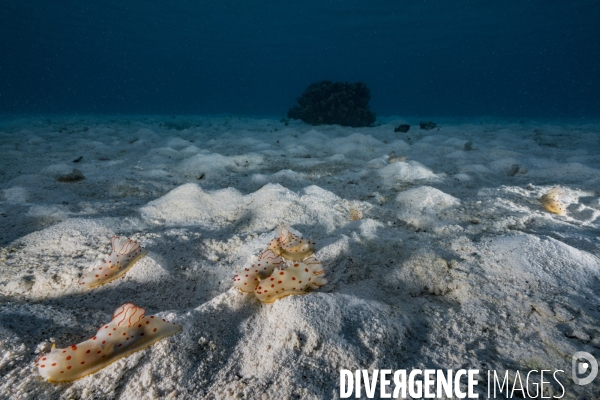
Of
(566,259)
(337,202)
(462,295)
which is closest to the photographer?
(462,295)

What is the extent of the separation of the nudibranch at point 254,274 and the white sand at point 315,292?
83mm

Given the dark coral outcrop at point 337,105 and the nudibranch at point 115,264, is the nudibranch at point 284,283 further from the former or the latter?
the dark coral outcrop at point 337,105

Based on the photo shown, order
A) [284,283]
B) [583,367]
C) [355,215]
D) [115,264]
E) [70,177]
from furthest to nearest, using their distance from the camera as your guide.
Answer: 1. [70,177]
2. [355,215]
3. [115,264]
4. [284,283]
5. [583,367]

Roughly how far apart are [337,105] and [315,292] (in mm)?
10473

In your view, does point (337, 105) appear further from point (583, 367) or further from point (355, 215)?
point (583, 367)

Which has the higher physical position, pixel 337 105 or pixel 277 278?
pixel 337 105

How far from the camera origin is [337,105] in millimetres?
11266

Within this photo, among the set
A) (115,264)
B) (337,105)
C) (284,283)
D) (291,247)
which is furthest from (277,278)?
(337,105)

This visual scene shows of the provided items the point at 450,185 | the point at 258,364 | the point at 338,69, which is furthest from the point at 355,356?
the point at 338,69

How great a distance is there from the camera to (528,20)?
44.6 metres

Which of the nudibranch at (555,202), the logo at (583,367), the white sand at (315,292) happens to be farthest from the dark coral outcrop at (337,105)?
the logo at (583,367)

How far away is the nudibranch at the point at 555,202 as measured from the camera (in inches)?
124

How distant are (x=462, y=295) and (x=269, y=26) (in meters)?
75.4

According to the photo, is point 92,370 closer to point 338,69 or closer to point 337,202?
point 337,202
